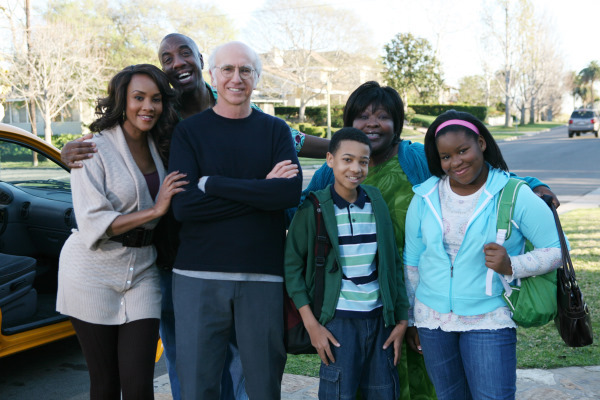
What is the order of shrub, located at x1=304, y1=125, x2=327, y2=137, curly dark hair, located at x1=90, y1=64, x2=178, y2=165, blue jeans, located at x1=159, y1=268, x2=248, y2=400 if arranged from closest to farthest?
1. curly dark hair, located at x1=90, y1=64, x2=178, y2=165
2. blue jeans, located at x1=159, y1=268, x2=248, y2=400
3. shrub, located at x1=304, y1=125, x2=327, y2=137

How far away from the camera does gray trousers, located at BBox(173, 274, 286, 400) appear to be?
100 inches

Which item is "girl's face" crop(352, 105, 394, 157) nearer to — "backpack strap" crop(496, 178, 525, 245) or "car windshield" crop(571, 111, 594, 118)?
"backpack strap" crop(496, 178, 525, 245)

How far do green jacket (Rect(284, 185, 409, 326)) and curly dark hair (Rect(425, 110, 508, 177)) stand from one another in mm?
313

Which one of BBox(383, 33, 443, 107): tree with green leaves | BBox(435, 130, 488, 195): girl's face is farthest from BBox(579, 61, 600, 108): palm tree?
BBox(435, 130, 488, 195): girl's face

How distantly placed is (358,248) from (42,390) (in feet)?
9.25

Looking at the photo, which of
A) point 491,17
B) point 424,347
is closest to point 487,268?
point 424,347

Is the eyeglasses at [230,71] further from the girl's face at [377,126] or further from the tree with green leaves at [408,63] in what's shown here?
the tree with green leaves at [408,63]

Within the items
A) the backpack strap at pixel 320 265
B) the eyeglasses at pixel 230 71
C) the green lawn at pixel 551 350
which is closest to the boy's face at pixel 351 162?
the backpack strap at pixel 320 265

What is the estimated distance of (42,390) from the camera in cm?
412

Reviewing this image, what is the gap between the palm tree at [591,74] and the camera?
10869cm

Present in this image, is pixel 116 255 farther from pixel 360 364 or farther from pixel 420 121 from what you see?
pixel 420 121

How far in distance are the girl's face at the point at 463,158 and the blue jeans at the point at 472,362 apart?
62 centimetres

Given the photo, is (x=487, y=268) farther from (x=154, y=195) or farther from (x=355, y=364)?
(x=154, y=195)

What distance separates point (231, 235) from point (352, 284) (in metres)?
0.57
